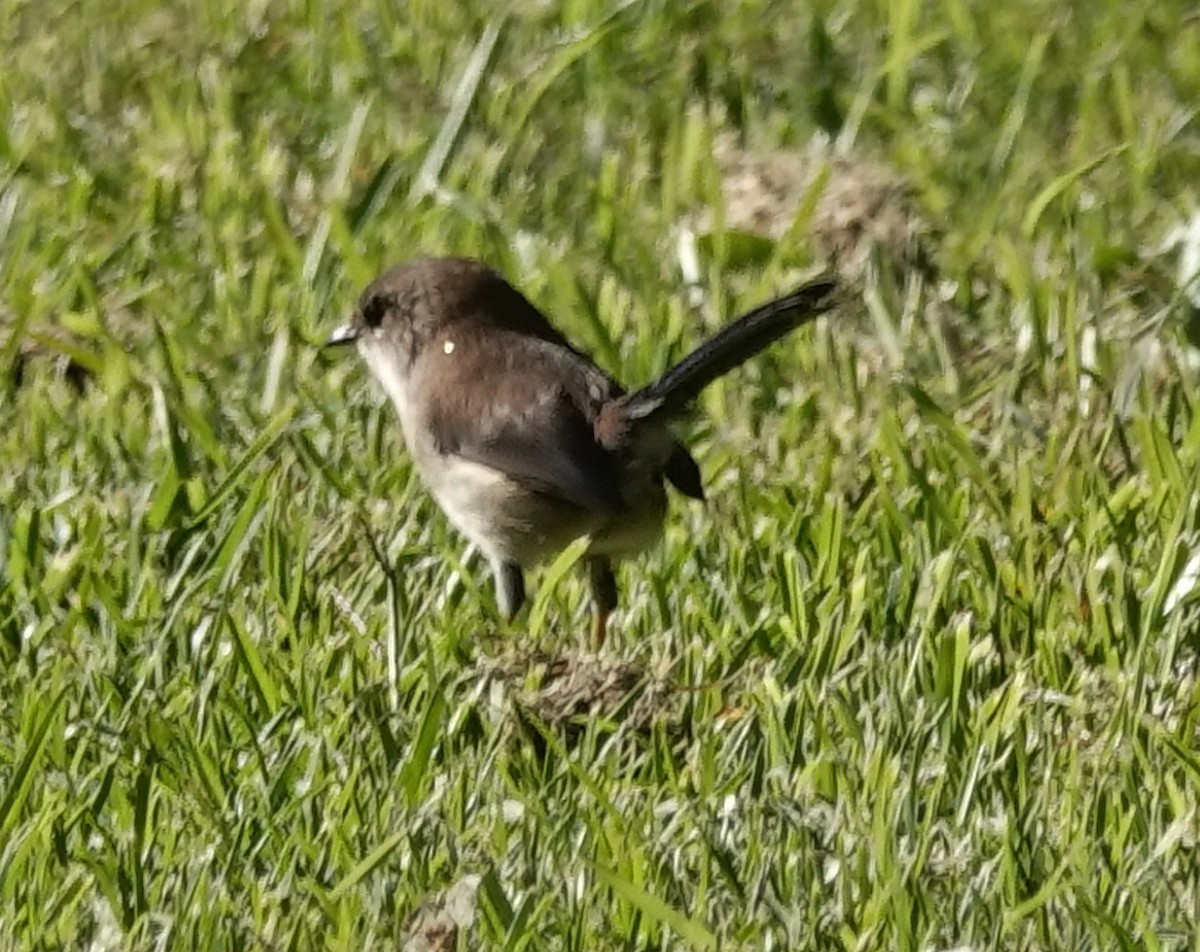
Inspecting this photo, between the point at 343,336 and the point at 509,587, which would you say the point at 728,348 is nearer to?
the point at 509,587

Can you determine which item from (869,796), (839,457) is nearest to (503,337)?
(839,457)

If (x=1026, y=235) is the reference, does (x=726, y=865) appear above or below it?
above

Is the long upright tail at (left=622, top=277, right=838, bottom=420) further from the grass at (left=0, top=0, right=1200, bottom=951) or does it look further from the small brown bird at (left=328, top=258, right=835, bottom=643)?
the grass at (left=0, top=0, right=1200, bottom=951)

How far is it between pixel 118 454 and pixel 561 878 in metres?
2.10

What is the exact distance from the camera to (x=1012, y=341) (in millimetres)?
6582

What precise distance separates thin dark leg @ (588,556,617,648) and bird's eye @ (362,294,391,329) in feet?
3.14

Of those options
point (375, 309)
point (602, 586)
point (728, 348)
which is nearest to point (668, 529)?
point (602, 586)

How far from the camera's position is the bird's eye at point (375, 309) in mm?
6367

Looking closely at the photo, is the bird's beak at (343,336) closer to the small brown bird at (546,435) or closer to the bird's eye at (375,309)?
the bird's eye at (375,309)

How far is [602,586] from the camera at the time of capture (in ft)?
18.4

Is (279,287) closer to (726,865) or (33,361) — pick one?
(33,361)

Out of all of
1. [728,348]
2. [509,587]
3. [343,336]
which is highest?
[728,348]

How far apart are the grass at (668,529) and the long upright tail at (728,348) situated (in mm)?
314

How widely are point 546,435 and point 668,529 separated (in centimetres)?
34
